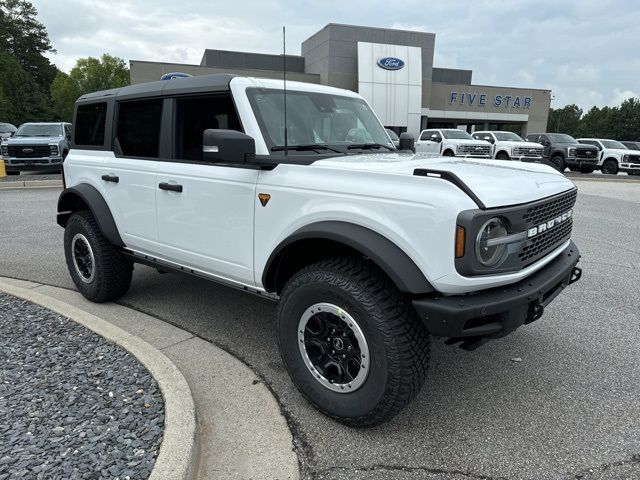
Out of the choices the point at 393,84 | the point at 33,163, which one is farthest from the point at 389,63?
the point at 33,163

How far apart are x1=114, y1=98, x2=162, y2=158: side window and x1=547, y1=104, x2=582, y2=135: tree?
13421cm

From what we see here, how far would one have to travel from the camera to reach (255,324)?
4266mm

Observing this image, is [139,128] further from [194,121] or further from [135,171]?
[194,121]

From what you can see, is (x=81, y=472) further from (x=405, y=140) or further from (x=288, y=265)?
(x=405, y=140)

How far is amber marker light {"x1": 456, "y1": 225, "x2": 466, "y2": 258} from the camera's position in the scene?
227 centimetres

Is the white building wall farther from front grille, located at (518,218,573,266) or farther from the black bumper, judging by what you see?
the black bumper

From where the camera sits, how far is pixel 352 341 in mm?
2686

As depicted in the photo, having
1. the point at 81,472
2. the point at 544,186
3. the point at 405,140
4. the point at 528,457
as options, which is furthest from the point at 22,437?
the point at 405,140

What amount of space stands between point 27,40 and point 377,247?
96672 millimetres

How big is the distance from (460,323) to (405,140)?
254 cm

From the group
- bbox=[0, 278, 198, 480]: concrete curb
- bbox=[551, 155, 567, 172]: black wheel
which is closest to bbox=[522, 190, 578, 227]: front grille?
bbox=[0, 278, 198, 480]: concrete curb

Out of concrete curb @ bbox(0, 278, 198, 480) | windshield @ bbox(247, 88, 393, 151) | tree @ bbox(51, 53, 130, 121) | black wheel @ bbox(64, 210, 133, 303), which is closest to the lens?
concrete curb @ bbox(0, 278, 198, 480)

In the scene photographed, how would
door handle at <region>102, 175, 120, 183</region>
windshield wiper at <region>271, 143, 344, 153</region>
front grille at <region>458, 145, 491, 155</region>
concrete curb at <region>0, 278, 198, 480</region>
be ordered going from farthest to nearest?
1. front grille at <region>458, 145, 491, 155</region>
2. door handle at <region>102, 175, 120, 183</region>
3. windshield wiper at <region>271, 143, 344, 153</region>
4. concrete curb at <region>0, 278, 198, 480</region>

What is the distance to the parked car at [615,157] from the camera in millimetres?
21156
